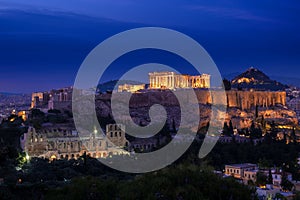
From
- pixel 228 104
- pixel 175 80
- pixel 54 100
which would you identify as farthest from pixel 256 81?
pixel 54 100

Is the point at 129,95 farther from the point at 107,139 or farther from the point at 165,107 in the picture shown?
the point at 107,139

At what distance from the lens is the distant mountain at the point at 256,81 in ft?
174

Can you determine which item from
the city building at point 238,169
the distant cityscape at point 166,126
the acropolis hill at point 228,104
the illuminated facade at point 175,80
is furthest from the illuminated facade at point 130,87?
the city building at point 238,169

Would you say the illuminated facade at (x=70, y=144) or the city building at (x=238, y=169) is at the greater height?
the illuminated facade at (x=70, y=144)

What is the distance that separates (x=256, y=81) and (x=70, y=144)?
40956mm

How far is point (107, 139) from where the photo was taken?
19781 mm

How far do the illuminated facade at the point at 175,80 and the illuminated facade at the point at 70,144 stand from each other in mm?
21042

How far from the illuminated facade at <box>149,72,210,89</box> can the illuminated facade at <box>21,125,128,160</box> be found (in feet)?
69.0

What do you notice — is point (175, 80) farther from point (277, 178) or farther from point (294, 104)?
point (277, 178)

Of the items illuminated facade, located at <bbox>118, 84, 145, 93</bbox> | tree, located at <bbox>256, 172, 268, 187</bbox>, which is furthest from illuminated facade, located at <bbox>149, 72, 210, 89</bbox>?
tree, located at <bbox>256, 172, 268, 187</bbox>

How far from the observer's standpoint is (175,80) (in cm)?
4159

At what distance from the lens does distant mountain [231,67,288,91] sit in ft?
174

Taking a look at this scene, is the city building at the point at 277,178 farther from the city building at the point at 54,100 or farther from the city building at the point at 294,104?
the city building at the point at 294,104

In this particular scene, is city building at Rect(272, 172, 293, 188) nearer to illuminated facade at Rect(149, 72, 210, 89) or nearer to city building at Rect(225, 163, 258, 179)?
city building at Rect(225, 163, 258, 179)
